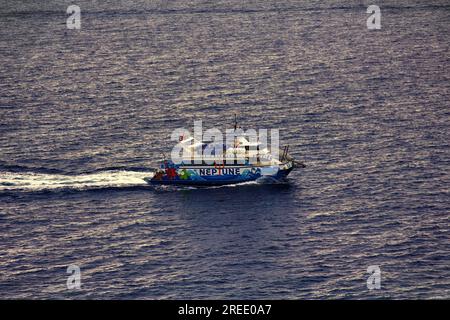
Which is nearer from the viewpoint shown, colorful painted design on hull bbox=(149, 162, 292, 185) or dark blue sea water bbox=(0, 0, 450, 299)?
dark blue sea water bbox=(0, 0, 450, 299)

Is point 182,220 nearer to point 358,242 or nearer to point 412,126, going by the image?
point 358,242

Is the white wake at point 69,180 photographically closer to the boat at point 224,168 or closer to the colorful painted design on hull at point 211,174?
the boat at point 224,168

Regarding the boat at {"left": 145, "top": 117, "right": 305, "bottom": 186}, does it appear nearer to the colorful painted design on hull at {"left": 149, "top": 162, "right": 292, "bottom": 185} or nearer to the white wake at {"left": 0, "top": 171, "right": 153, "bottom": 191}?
the colorful painted design on hull at {"left": 149, "top": 162, "right": 292, "bottom": 185}

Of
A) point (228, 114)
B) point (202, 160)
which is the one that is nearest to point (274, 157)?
point (202, 160)

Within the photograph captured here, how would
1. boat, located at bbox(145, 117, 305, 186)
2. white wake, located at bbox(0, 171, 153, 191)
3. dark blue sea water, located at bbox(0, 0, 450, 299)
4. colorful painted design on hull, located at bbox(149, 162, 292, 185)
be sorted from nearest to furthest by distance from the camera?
dark blue sea water, located at bbox(0, 0, 450, 299) → white wake, located at bbox(0, 171, 153, 191) → colorful painted design on hull, located at bbox(149, 162, 292, 185) → boat, located at bbox(145, 117, 305, 186)

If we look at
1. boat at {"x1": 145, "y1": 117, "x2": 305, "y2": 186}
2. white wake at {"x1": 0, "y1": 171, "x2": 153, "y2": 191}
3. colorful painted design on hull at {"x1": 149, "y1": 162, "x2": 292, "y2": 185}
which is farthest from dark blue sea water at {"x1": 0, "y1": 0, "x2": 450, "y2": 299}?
boat at {"x1": 145, "y1": 117, "x2": 305, "y2": 186}

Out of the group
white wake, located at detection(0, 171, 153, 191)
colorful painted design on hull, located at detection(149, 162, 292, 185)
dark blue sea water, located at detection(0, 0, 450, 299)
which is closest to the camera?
dark blue sea water, located at detection(0, 0, 450, 299)

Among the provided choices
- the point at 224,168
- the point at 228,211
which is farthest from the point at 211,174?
the point at 228,211

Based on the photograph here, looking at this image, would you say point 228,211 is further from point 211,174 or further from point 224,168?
point 211,174

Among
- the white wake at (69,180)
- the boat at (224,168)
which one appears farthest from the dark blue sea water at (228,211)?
the boat at (224,168)

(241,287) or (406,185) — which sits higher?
(406,185)
